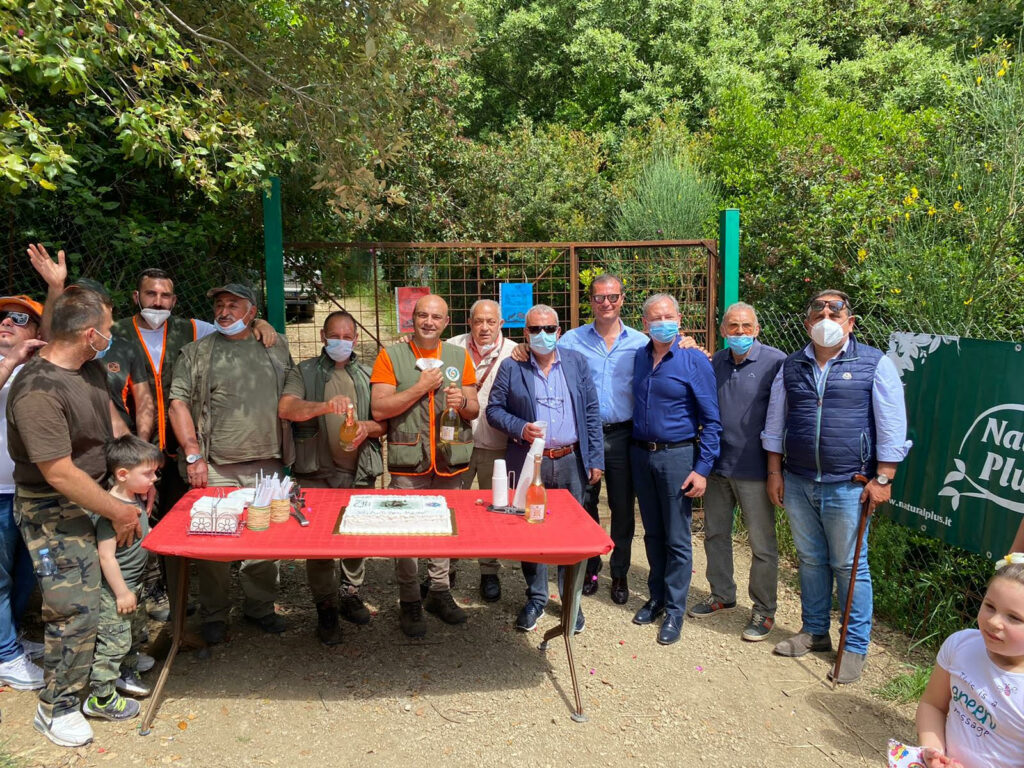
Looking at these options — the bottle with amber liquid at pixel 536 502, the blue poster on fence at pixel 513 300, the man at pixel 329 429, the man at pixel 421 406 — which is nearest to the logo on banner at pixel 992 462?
the bottle with amber liquid at pixel 536 502

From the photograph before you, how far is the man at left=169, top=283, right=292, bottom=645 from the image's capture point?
4305 mm

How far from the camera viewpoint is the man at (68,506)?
3283 millimetres

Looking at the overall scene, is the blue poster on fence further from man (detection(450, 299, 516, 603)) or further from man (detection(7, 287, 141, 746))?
man (detection(7, 287, 141, 746))

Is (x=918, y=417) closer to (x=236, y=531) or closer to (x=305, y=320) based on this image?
(x=236, y=531)

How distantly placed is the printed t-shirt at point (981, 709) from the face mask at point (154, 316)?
4.23m

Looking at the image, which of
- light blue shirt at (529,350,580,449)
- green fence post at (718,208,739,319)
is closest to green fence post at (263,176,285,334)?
light blue shirt at (529,350,580,449)

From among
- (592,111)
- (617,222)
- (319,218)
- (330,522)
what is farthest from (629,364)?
(592,111)

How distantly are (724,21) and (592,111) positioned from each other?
10.7ft

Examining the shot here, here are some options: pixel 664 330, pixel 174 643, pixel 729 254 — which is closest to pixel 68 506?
pixel 174 643

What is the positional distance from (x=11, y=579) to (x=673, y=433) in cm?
372

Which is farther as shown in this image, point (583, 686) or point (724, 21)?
point (724, 21)

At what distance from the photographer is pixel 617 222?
1089cm

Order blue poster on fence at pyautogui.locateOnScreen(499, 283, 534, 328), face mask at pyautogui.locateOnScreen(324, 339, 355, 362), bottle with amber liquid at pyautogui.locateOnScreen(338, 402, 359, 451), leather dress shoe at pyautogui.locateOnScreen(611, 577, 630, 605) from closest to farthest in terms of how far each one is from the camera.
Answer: bottle with amber liquid at pyautogui.locateOnScreen(338, 402, 359, 451) < face mask at pyautogui.locateOnScreen(324, 339, 355, 362) < leather dress shoe at pyautogui.locateOnScreen(611, 577, 630, 605) < blue poster on fence at pyautogui.locateOnScreen(499, 283, 534, 328)

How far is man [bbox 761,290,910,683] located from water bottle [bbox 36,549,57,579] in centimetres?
377
